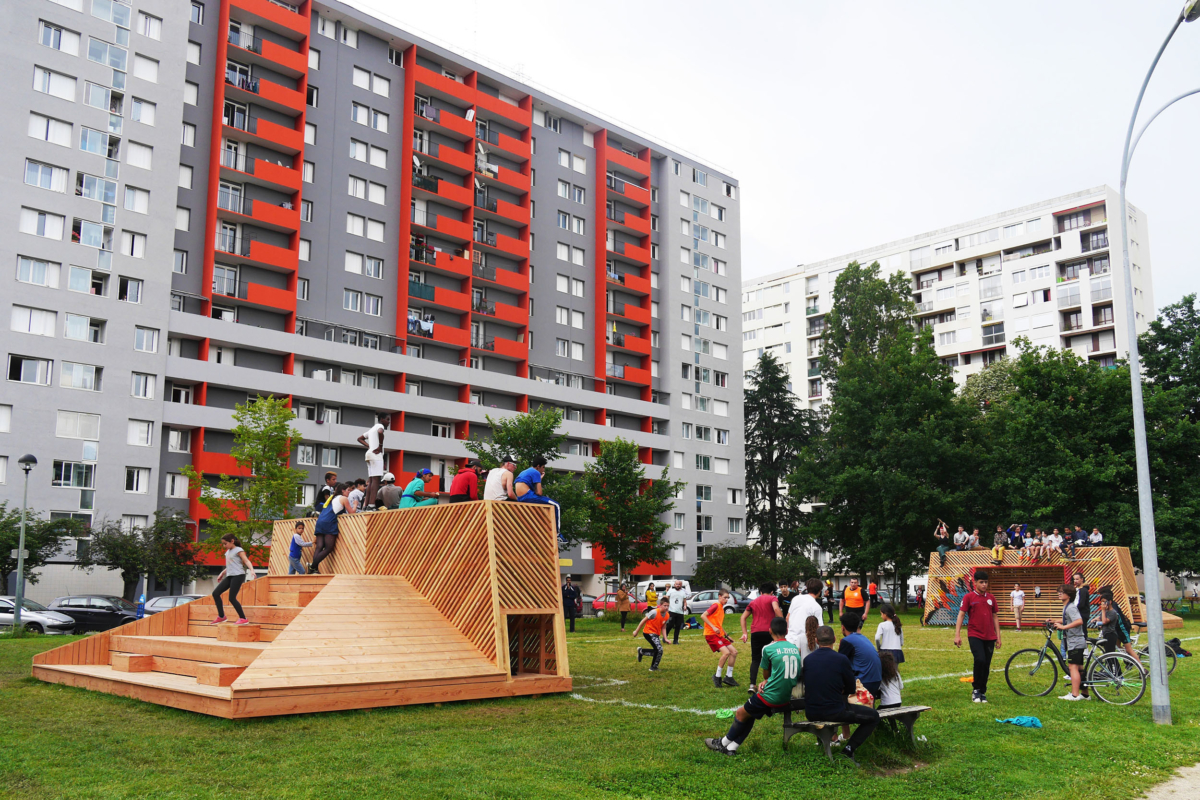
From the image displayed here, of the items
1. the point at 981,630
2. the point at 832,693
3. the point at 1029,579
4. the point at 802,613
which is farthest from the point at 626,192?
the point at 832,693

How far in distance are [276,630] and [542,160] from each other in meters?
51.3

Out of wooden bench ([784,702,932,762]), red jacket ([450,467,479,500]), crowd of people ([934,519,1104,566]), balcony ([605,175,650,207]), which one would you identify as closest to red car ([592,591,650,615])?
crowd of people ([934,519,1104,566])

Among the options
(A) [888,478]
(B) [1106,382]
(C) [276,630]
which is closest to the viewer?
(C) [276,630]

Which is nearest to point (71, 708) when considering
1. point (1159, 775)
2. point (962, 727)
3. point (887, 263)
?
point (962, 727)

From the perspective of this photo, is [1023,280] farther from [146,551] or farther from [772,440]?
[146,551]

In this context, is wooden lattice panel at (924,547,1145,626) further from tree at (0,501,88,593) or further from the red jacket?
tree at (0,501,88,593)

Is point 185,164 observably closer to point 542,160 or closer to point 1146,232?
point 542,160

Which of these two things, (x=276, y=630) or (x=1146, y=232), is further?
(x=1146, y=232)

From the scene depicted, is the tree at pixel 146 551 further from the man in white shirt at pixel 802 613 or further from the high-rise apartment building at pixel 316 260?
the man in white shirt at pixel 802 613

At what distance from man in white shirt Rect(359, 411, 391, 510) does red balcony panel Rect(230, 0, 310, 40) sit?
39119 millimetres

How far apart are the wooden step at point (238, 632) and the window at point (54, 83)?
38.2m

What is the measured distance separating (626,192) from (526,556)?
54609 mm

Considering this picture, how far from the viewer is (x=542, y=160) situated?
61.9m

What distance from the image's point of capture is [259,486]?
123 feet
